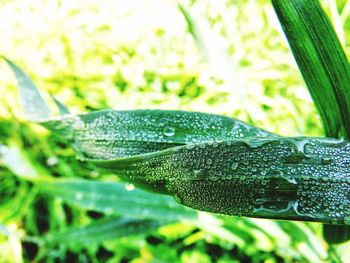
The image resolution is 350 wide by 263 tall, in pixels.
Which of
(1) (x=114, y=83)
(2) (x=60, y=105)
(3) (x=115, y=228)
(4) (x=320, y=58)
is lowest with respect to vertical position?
(3) (x=115, y=228)

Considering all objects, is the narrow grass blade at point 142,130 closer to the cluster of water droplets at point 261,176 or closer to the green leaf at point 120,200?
the cluster of water droplets at point 261,176

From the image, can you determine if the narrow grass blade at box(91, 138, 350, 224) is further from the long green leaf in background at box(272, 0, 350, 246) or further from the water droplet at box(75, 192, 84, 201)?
the water droplet at box(75, 192, 84, 201)

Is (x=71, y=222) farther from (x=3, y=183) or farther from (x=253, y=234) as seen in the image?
(x=253, y=234)

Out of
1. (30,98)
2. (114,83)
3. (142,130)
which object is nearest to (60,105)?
(30,98)

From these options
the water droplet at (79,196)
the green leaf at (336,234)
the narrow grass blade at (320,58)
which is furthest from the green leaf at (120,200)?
the narrow grass blade at (320,58)

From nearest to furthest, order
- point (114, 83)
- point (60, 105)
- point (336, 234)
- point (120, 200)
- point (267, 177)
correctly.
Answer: point (267, 177)
point (336, 234)
point (60, 105)
point (120, 200)
point (114, 83)

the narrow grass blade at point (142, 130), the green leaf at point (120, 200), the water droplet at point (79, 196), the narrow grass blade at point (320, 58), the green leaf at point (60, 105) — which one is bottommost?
the water droplet at point (79, 196)

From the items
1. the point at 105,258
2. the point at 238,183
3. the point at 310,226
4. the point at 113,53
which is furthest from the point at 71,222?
the point at 238,183

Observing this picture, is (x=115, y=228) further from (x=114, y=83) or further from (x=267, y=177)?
(x=114, y=83)
